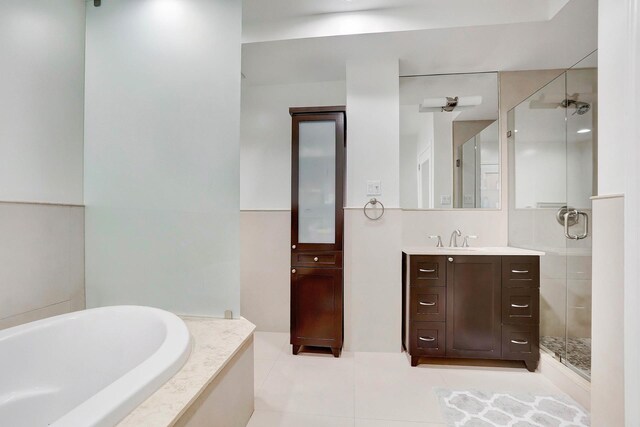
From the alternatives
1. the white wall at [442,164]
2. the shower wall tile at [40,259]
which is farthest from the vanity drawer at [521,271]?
the shower wall tile at [40,259]

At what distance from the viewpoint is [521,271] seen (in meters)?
2.09

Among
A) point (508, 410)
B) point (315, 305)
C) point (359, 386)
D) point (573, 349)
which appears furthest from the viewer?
point (315, 305)

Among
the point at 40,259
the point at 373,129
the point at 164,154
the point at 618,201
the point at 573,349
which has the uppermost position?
the point at 373,129

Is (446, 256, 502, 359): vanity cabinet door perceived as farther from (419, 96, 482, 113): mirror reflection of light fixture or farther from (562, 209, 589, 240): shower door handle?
(419, 96, 482, 113): mirror reflection of light fixture

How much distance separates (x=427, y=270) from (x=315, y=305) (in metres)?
0.93

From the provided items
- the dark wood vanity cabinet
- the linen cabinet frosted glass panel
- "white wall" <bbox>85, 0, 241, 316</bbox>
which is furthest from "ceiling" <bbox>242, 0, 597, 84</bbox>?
the dark wood vanity cabinet

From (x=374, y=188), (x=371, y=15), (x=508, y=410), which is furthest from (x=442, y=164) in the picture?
(x=508, y=410)

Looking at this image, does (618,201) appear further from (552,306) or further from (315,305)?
(315,305)

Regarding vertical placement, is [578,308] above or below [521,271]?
below

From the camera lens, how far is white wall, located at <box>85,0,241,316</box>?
5.29 feet

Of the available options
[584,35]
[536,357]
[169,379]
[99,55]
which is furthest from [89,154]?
[584,35]

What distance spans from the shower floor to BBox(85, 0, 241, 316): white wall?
2.24 metres

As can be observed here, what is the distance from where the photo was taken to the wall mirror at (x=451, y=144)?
2574 millimetres

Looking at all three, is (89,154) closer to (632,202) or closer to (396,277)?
(396,277)
